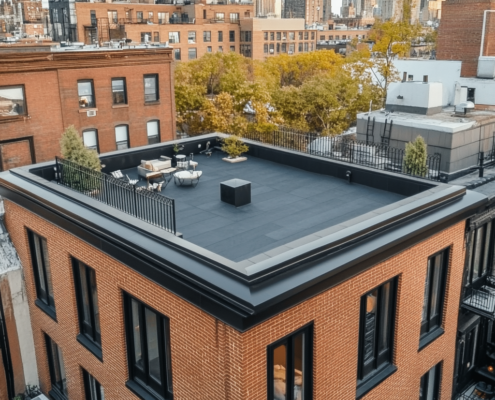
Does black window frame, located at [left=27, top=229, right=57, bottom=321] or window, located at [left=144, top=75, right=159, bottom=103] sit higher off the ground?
window, located at [left=144, top=75, right=159, bottom=103]

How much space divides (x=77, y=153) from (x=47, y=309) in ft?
18.0

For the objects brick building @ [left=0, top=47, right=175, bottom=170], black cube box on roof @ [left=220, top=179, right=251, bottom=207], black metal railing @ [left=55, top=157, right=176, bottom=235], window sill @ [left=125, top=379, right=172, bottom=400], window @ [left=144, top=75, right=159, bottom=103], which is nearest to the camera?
black metal railing @ [left=55, top=157, right=176, bottom=235]

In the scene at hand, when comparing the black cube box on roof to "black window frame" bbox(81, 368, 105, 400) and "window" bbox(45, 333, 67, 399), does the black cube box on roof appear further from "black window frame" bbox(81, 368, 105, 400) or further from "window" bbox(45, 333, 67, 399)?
"window" bbox(45, 333, 67, 399)

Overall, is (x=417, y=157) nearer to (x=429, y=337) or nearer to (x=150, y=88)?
(x=429, y=337)

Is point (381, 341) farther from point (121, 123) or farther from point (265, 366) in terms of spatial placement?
point (121, 123)

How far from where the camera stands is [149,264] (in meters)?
11.4

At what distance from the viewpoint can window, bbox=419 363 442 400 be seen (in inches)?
648

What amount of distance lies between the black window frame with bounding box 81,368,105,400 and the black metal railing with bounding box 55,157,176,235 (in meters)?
5.47

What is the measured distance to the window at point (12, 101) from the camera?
114 feet

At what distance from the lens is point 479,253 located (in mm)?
18719

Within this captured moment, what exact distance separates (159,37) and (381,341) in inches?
3617

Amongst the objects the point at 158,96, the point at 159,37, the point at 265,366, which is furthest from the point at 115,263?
the point at 159,37

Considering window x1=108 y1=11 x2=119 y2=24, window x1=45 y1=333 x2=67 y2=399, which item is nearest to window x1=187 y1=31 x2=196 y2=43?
window x1=108 y1=11 x2=119 y2=24

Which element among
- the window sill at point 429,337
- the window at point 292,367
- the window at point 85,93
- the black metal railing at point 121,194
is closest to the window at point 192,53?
the window at point 85,93
